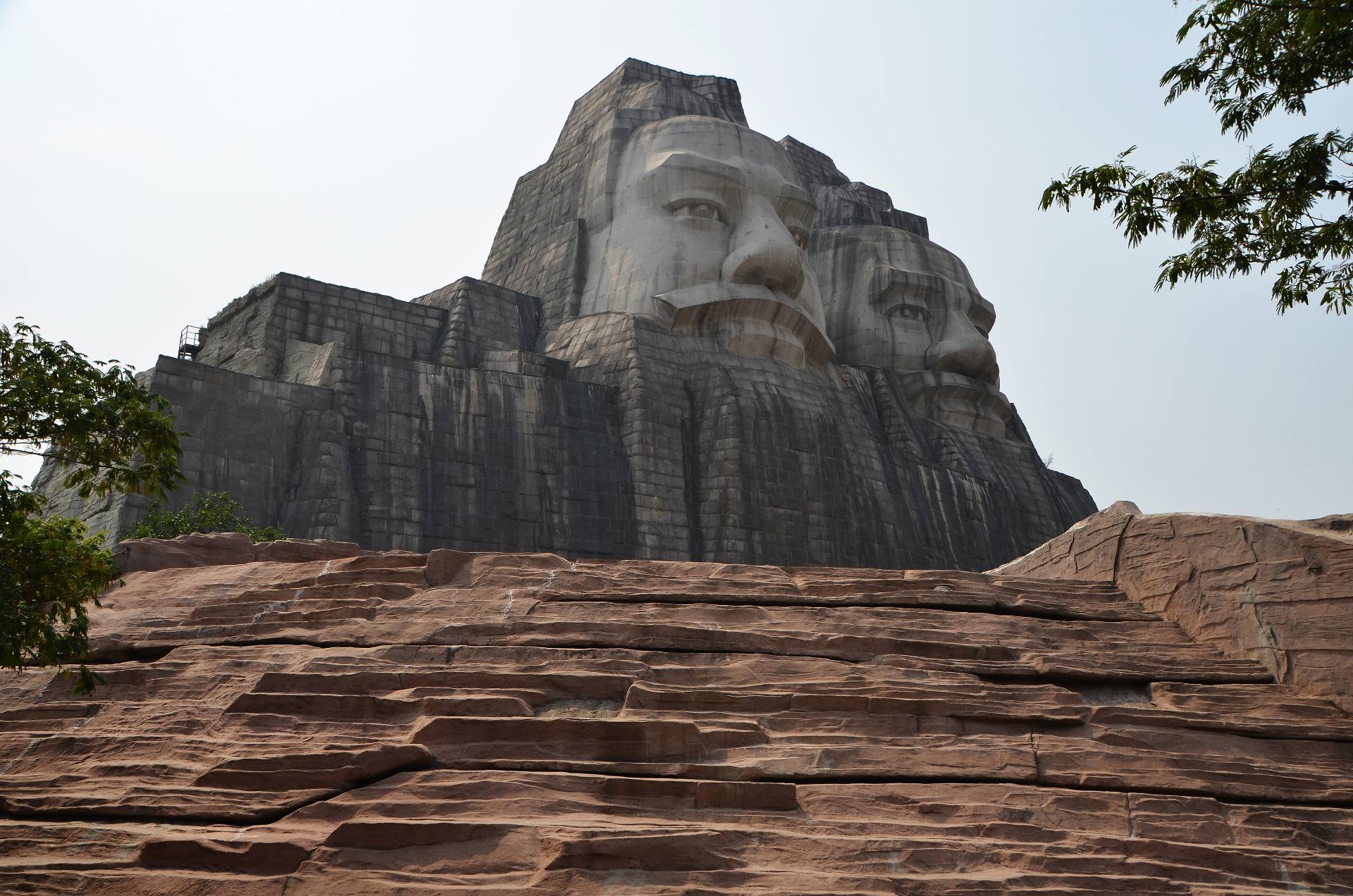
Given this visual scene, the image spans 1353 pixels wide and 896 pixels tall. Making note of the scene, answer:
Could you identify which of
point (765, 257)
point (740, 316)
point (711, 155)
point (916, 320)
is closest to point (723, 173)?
point (711, 155)

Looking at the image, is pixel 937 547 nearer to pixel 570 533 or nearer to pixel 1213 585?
pixel 570 533

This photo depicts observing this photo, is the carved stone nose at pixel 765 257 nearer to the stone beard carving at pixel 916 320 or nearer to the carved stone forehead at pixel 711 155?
the carved stone forehead at pixel 711 155

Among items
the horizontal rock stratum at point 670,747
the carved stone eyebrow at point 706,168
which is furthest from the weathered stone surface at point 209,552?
the carved stone eyebrow at point 706,168

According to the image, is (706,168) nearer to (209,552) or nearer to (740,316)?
(740,316)

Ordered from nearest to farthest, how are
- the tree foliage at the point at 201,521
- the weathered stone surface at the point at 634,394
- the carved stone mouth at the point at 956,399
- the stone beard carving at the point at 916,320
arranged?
the tree foliage at the point at 201,521, the weathered stone surface at the point at 634,394, the carved stone mouth at the point at 956,399, the stone beard carving at the point at 916,320

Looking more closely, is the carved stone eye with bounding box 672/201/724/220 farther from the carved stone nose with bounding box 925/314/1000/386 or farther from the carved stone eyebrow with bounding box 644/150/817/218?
the carved stone nose with bounding box 925/314/1000/386

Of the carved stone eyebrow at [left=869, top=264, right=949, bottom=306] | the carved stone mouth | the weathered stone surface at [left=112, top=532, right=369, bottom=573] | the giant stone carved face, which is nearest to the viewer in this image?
the weathered stone surface at [left=112, top=532, right=369, bottom=573]

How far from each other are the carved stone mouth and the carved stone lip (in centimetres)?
526

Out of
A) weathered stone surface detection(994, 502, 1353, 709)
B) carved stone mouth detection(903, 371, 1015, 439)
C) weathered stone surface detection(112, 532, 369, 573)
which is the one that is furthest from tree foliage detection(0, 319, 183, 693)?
carved stone mouth detection(903, 371, 1015, 439)

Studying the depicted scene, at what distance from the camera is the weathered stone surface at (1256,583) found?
6.59 meters

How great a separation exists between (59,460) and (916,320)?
23.0m

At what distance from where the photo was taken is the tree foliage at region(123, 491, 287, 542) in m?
14.1

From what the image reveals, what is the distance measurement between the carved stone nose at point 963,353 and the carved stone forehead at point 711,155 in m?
5.80

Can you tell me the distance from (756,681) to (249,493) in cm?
1139
